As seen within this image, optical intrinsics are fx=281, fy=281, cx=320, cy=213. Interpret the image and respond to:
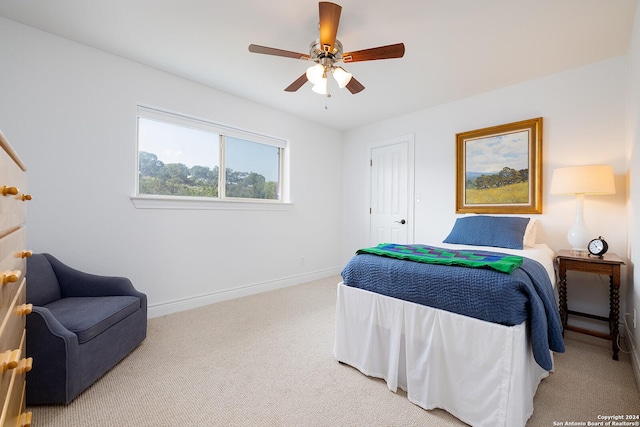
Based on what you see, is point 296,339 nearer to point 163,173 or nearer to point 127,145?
point 163,173

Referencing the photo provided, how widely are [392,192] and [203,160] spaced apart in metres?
2.68

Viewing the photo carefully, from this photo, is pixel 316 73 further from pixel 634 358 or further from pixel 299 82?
pixel 634 358

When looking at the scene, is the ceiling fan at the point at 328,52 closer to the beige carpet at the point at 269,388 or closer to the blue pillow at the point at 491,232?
the blue pillow at the point at 491,232

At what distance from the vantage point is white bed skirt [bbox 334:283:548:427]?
4.35 ft

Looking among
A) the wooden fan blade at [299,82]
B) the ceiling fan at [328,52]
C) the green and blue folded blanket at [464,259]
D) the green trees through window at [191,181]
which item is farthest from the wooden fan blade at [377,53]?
the green trees through window at [191,181]

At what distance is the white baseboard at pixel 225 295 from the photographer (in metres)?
2.87

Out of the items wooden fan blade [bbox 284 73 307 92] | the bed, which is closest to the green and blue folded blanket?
the bed

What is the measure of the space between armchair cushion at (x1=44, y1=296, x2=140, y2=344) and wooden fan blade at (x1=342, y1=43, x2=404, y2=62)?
7.87 ft

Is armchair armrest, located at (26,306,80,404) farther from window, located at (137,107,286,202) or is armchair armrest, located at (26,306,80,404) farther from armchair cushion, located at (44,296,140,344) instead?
window, located at (137,107,286,202)

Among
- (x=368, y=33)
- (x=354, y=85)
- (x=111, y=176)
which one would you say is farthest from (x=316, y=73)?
(x=111, y=176)

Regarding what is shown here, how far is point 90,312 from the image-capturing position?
1.83 meters

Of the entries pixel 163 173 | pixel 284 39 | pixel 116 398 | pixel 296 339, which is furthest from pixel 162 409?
pixel 284 39

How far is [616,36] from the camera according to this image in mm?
2273

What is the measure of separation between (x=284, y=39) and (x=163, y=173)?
73.2 inches
